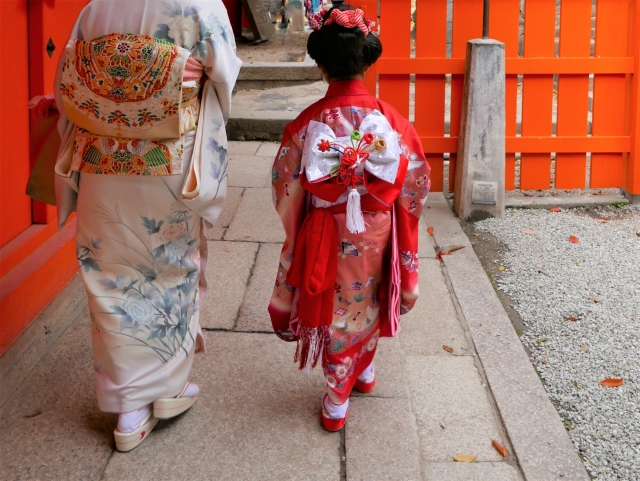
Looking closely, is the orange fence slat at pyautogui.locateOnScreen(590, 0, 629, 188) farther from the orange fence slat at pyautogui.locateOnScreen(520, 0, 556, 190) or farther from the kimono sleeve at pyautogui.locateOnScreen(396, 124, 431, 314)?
the kimono sleeve at pyautogui.locateOnScreen(396, 124, 431, 314)

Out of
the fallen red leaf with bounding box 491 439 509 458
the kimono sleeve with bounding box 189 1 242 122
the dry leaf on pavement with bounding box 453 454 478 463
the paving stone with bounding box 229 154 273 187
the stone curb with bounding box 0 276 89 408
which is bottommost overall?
the dry leaf on pavement with bounding box 453 454 478 463

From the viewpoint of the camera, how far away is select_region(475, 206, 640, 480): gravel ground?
118 inches

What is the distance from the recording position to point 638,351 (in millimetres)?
3588

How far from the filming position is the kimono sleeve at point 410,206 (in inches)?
112

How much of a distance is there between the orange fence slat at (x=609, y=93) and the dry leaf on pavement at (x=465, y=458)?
138 inches

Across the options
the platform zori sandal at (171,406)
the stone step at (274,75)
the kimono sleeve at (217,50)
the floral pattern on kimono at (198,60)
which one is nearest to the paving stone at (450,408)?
the platform zori sandal at (171,406)

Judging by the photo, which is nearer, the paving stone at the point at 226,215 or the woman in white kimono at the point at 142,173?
the woman in white kimono at the point at 142,173

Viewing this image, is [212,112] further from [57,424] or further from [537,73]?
[537,73]

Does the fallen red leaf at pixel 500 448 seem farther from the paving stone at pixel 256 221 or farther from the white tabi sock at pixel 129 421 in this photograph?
the paving stone at pixel 256 221

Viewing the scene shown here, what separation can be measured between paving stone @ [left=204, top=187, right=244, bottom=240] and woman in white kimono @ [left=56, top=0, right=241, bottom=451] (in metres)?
2.02

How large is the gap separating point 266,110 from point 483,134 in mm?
2771

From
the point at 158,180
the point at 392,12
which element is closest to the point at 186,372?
the point at 158,180

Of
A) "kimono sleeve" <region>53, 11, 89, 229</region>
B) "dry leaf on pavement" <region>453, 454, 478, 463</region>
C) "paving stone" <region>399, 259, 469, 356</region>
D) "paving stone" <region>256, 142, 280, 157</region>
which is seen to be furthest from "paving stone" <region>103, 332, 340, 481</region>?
"paving stone" <region>256, 142, 280, 157</region>

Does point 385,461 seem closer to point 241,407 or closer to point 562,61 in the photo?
point 241,407
